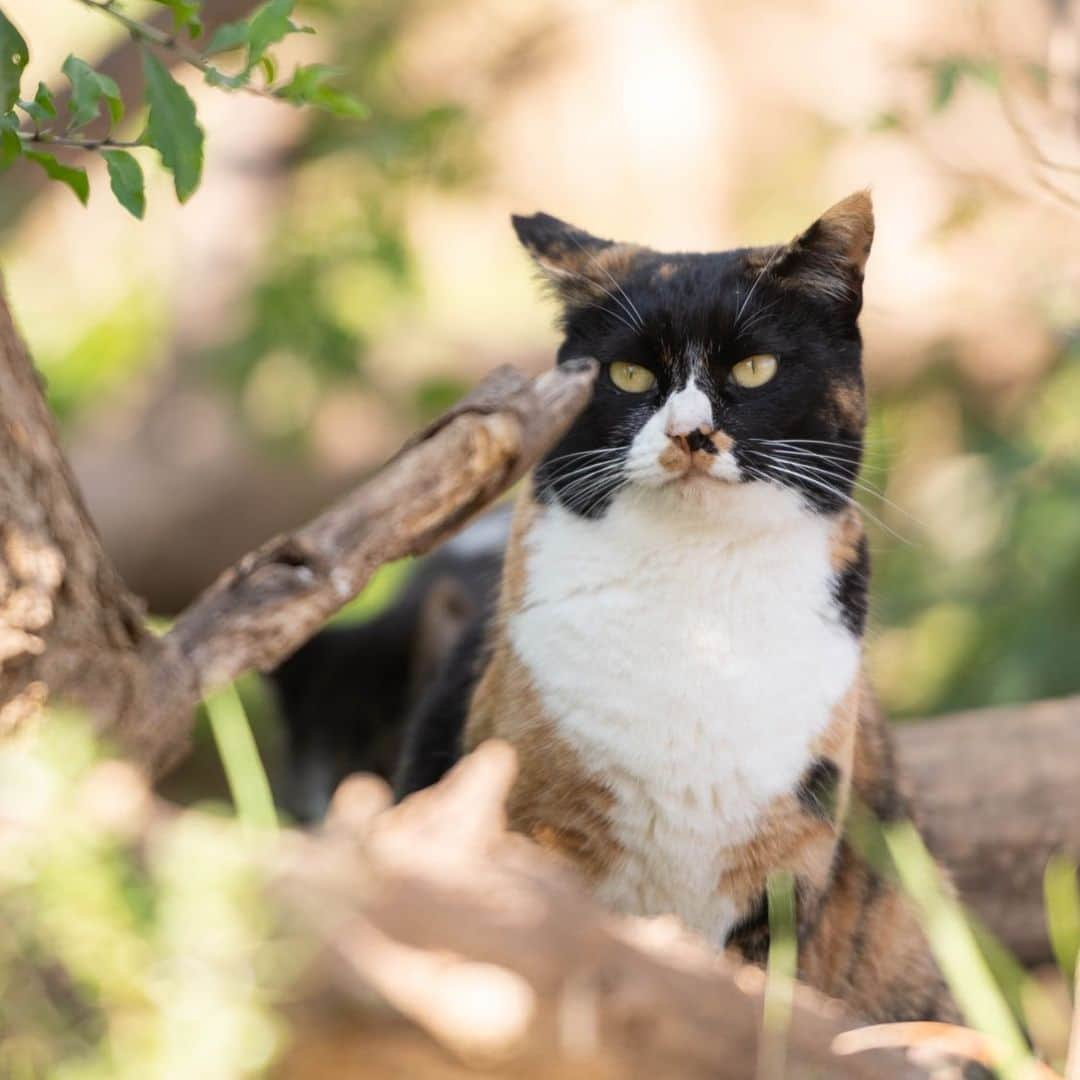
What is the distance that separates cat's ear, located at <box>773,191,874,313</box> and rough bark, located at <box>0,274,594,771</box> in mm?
447

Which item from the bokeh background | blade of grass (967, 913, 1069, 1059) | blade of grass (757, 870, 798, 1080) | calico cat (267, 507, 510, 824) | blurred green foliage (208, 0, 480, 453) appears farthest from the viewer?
blurred green foliage (208, 0, 480, 453)

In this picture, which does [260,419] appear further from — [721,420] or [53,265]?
[721,420]

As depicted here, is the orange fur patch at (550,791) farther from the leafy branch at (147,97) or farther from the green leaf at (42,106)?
the green leaf at (42,106)

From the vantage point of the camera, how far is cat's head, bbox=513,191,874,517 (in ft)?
6.35

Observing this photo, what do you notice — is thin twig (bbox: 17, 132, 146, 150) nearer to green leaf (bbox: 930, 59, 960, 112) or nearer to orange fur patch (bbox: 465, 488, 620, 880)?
orange fur patch (bbox: 465, 488, 620, 880)

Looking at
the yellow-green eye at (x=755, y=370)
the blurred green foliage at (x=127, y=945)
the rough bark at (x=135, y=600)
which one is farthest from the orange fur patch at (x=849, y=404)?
the blurred green foliage at (x=127, y=945)

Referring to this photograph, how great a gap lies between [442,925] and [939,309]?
14.7 ft

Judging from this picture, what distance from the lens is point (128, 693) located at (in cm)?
153

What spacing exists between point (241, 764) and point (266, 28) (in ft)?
2.48

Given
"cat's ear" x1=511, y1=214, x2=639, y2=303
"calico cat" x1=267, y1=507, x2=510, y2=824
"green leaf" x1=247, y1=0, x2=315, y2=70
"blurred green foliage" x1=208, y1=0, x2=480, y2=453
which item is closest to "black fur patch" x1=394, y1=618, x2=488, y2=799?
"cat's ear" x1=511, y1=214, x2=639, y2=303

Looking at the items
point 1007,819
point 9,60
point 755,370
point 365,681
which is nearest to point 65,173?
point 9,60

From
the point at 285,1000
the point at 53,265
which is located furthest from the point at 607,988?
the point at 53,265

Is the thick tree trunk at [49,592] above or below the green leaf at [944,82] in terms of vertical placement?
below

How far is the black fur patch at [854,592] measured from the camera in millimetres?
2039
